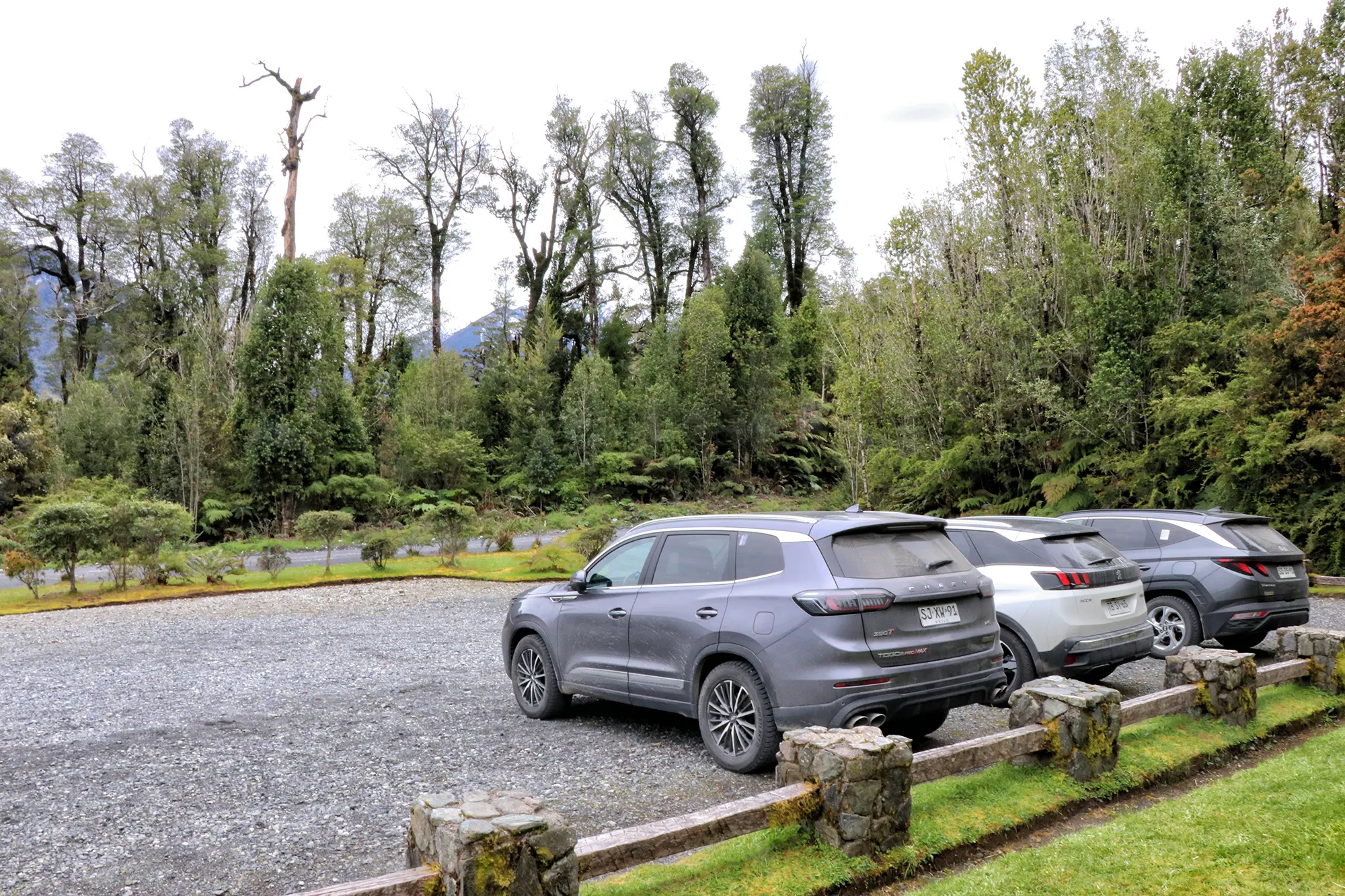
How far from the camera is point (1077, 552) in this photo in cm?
698

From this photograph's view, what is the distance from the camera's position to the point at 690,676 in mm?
5523

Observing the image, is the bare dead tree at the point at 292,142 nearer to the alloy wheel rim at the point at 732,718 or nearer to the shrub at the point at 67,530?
the shrub at the point at 67,530

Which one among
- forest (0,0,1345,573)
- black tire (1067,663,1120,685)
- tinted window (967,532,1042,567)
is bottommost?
black tire (1067,663,1120,685)

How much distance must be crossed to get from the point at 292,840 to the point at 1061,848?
3918mm

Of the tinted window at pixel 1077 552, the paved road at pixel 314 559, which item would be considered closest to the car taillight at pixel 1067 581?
the tinted window at pixel 1077 552

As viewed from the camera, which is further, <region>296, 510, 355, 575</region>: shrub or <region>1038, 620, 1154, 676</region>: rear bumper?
<region>296, 510, 355, 575</region>: shrub

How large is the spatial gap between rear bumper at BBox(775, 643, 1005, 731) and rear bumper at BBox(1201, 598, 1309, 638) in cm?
432

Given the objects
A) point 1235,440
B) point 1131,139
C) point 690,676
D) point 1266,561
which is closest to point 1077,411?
point 1235,440

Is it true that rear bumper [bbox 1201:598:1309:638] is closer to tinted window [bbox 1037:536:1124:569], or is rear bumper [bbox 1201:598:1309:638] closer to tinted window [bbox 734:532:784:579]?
tinted window [bbox 1037:536:1124:569]

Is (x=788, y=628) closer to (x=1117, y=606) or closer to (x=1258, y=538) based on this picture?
(x=1117, y=606)

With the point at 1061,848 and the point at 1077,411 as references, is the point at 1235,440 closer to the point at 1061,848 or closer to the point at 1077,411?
the point at 1077,411

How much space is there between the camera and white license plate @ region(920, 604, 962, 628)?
5.11m

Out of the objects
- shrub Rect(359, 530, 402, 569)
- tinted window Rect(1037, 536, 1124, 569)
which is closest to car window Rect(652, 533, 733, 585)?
tinted window Rect(1037, 536, 1124, 569)

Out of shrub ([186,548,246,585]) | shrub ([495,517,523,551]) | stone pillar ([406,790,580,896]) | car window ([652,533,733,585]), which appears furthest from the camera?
shrub ([495,517,523,551])
